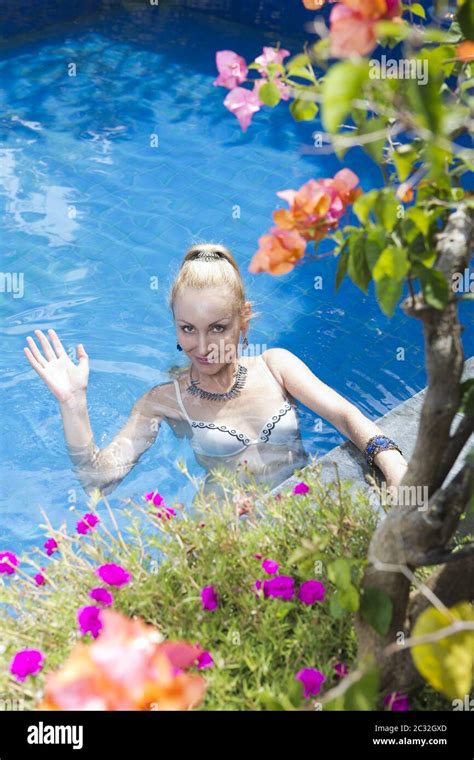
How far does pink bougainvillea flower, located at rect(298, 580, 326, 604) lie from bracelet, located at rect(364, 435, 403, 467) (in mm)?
989

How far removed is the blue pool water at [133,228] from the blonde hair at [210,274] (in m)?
0.92

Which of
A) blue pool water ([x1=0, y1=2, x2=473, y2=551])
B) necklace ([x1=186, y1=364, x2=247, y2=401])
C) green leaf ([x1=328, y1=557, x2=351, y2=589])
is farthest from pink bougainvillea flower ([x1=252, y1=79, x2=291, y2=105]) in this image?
blue pool water ([x1=0, y1=2, x2=473, y2=551])

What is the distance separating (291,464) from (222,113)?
137 inches

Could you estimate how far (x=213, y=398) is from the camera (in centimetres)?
359

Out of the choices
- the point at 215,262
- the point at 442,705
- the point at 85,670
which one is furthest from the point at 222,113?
the point at 85,670

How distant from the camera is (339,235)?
5.04 feet

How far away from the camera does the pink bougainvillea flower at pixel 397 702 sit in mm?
1769

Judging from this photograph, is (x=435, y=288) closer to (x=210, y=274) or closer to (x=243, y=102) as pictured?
(x=243, y=102)

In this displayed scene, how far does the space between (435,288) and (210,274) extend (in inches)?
78.1

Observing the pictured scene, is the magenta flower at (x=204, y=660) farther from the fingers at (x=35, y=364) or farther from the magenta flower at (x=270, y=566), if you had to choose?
the fingers at (x=35, y=364)

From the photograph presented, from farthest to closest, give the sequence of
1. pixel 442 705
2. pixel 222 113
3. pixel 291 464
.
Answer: pixel 222 113 → pixel 291 464 → pixel 442 705

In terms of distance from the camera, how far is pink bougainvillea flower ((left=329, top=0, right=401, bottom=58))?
1183 mm

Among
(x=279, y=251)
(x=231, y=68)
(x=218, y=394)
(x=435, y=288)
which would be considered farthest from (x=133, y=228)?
(x=435, y=288)
